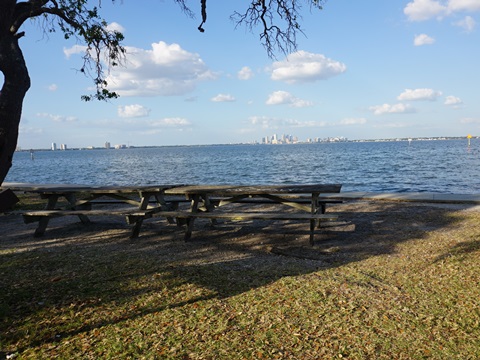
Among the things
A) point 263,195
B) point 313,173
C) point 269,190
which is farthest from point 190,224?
point 313,173

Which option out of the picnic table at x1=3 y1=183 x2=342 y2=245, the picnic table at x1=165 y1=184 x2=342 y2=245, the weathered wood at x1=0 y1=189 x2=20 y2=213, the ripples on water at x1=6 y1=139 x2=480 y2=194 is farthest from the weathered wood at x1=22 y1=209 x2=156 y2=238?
the ripples on water at x1=6 y1=139 x2=480 y2=194

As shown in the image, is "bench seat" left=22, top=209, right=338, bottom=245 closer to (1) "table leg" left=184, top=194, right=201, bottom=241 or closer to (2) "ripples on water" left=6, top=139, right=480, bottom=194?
(1) "table leg" left=184, top=194, right=201, bottom=241

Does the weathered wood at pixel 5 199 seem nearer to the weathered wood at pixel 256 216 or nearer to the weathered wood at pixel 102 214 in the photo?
the weathered wood at pixel 102 214

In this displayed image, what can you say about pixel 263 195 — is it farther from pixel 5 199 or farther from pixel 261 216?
pixel 5 199

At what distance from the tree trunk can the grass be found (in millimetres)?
1678

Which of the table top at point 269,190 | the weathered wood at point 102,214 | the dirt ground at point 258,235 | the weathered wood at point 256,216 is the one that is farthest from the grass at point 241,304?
the table top at point 269,190

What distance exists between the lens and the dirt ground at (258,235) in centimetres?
614

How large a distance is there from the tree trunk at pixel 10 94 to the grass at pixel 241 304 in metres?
1.68

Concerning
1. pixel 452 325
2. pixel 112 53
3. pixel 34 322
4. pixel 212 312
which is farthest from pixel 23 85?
pixel 452 325

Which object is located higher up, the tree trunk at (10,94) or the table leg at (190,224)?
the tree trunk at (10,94)

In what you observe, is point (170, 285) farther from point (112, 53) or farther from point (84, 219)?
point (112, 53)

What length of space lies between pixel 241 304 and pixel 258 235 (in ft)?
10.9

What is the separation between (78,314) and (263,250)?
3.18m

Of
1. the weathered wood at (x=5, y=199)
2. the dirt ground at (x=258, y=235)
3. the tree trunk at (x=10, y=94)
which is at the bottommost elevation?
the dirt ground at (x=258, y=235)
